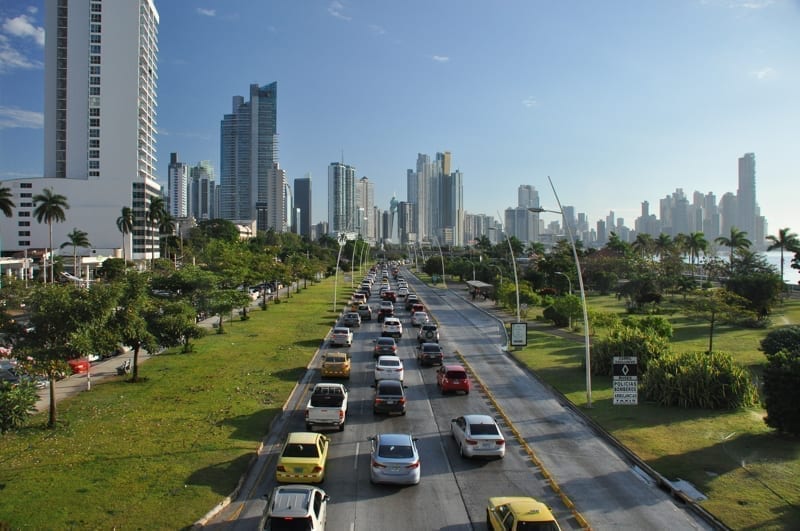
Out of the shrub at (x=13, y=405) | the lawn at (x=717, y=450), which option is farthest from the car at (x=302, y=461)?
the lawn at (x=717, y=450)

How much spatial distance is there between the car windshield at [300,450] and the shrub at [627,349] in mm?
19375

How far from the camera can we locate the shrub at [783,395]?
1922cm

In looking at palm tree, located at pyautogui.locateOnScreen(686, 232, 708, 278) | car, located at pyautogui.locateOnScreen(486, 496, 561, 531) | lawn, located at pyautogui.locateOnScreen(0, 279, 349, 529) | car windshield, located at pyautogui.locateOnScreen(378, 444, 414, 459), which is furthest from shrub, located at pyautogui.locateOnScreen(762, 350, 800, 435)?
palm tree, located at pyautogui.locateOnScreen(686, 232, 708, 278)

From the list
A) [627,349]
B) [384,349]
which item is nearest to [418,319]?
[384,349]

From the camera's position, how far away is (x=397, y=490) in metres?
15.8

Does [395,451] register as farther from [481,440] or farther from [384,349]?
[384,349]

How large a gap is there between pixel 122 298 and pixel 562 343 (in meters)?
28.6

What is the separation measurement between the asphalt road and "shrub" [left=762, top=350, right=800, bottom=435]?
5.47 meters

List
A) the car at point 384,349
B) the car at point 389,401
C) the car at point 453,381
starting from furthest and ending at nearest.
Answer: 1. the car at point 384,349
2. the car at point 453,381
3. the car at point 389,401

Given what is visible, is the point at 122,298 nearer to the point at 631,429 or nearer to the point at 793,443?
the point at 631,429

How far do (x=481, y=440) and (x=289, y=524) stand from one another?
7.60 m

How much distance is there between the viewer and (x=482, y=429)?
60.1 feet

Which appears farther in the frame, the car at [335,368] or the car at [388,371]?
the car at [335,368]

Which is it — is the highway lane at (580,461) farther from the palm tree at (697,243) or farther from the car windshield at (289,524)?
the palm tree at (697,243)
